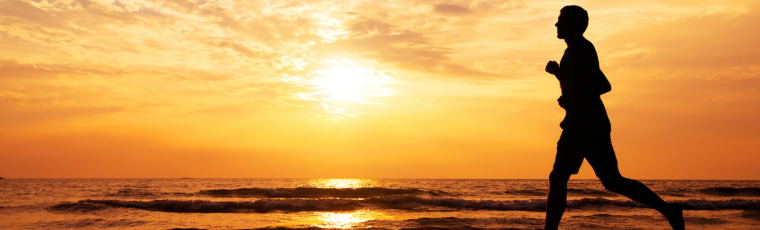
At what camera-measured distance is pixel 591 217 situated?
393 inches

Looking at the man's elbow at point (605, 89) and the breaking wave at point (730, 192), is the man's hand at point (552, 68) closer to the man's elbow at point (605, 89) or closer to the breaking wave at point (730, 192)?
the man's elbow at point (605, 89)

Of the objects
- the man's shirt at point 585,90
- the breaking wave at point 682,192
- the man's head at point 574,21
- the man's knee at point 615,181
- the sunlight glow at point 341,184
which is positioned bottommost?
the sunlight glow at point 341,184

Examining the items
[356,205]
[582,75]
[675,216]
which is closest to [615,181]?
[675,216]

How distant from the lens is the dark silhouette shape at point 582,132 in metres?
3.45

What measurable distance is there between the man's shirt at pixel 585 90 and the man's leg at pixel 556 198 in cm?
36

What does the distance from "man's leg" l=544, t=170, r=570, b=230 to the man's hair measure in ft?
3.57

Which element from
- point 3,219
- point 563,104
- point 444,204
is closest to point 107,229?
point 3,219

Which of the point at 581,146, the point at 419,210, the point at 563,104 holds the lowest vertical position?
the point at 419,210

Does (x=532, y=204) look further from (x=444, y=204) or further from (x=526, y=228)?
(x=526, y=228)

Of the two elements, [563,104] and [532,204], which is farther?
[532,204]

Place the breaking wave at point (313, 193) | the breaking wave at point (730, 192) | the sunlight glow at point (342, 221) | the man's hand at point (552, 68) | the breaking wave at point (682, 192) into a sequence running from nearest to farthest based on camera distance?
the man's hand at point (552, 68) → the sunlight glow at point (342, 221) → the breaking wave at point (313, 193) → the breaking wave at point (682, 192) → the breaking wave at point (730, 192)

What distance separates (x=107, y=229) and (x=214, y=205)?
22.6ft

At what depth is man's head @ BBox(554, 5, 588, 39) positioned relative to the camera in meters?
3.58

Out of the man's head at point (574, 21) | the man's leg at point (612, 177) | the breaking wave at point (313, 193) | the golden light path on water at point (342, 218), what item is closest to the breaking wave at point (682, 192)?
the breaking wave at point (313, 193)
